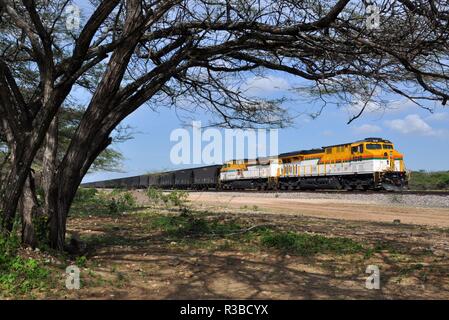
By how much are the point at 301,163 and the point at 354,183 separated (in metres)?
6.31

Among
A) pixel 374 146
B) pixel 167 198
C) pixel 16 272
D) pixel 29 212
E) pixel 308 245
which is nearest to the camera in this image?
Result: pixel 16 272

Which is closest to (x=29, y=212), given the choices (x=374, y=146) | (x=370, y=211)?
(x=370, y=211)

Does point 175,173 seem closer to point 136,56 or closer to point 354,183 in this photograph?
point 354,183

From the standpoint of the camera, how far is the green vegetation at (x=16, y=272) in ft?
17.5

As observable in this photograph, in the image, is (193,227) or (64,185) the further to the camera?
(193,227)

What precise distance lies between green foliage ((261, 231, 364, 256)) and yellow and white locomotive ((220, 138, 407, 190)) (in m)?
24.0

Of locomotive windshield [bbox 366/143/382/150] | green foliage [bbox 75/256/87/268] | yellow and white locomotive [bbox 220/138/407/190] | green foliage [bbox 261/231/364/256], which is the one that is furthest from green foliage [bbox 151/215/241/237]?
locomotive windshield [bbox 366/143/382/150]

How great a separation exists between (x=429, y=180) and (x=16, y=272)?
52690 mm

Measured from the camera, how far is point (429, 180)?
5222 cm

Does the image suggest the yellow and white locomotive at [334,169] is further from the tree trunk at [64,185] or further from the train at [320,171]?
the tree trunk at [64,185]

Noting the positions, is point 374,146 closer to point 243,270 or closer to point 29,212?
point 243,270

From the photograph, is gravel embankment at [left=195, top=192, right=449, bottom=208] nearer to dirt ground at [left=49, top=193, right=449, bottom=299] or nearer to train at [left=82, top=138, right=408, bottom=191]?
train at [left=82, top=138, right=408, bottom=191]

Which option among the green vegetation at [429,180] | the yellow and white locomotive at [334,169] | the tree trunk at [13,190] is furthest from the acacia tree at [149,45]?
the green vegetation at [429,180]
